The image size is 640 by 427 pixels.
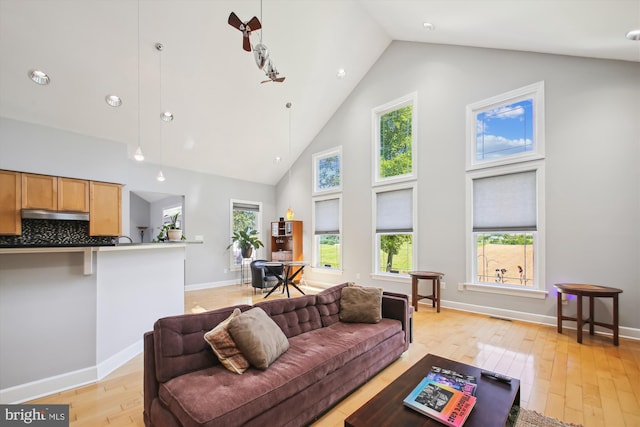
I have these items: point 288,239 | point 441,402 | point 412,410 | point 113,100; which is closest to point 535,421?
point 441,402

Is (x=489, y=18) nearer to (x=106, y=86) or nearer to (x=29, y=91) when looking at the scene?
(x=106, y=86)

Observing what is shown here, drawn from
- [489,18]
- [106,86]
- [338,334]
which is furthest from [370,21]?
[338,334]

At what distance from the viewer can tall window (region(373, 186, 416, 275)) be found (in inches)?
216

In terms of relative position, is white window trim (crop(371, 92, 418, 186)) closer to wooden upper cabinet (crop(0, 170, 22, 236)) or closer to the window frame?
the window frame

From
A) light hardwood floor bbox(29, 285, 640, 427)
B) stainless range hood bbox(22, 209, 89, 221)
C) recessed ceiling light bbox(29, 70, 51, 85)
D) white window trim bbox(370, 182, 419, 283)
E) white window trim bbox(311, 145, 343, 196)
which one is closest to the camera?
light hardwood floor bbox(29, 285, 640, 427)

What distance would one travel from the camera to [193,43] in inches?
167

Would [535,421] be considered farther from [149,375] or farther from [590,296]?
[149,375]

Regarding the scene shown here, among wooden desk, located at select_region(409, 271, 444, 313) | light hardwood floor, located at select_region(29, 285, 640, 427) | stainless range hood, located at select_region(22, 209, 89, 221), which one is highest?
stainless range hood, located at select_region(22, 209, 89, 221)

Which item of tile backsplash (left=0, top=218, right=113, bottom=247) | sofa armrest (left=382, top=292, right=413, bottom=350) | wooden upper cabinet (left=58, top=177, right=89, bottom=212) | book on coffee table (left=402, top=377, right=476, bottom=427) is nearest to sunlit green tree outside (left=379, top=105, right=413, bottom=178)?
sofa armrest (left=382, top=292, right=413, bottom=350)

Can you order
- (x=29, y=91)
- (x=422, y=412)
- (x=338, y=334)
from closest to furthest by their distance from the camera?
(x=422, y=412) < (x=338, y=334) < (x=29, y=91)

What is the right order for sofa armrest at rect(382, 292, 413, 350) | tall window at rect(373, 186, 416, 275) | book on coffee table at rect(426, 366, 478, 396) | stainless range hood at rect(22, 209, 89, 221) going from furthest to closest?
tall window at rect(373, 186, 416, 275) → stainless range hood at rect(22, 209, 89, 221) → sofa armrest at rect(382, 292, 413, 350) → book on coffee table at rect(426, 366, 478, 396)

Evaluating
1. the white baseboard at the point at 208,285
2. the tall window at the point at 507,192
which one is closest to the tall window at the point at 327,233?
the white baseboard at the point at 208,285

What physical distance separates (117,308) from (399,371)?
2.94 m

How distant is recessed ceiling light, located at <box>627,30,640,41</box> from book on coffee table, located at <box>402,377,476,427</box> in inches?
156
